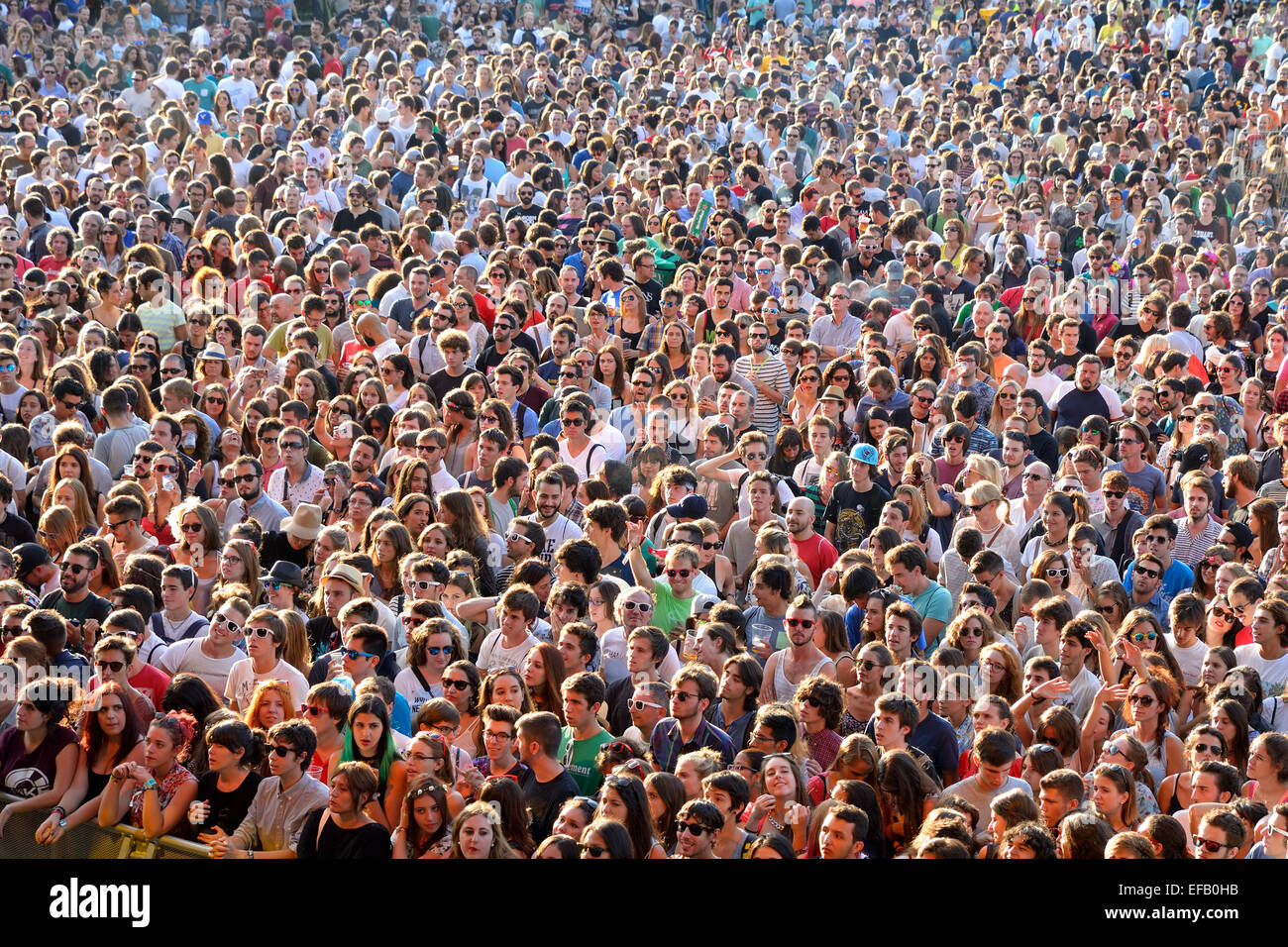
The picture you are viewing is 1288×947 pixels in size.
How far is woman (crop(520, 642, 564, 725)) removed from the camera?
797 centimetres

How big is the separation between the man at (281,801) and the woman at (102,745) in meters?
0.66

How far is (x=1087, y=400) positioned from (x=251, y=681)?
639 cm

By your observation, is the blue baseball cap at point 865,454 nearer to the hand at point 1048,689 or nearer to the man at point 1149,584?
the man at point 1149,584

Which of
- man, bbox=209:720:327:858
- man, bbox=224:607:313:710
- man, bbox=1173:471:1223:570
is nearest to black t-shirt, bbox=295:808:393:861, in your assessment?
man, bbox=209:720:327:858

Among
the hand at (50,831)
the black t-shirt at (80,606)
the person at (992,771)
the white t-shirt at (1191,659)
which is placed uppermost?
the black t-shirt at (80,606)

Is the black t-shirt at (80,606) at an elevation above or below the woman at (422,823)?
above

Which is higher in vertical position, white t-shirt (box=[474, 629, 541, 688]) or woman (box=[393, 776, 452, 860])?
white t-shirt (box=[474, 629, 541, 688])

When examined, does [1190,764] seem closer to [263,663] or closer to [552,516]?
[552,516]

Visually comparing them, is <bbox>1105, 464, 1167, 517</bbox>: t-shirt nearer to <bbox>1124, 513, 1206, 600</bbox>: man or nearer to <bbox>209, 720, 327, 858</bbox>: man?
<bbox>1124, 513, 1206, 600</bbox>: man

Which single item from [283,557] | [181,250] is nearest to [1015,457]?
[283,557]

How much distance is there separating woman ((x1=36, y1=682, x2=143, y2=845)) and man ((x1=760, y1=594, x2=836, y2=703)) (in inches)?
112

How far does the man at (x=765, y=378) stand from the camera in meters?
12.1

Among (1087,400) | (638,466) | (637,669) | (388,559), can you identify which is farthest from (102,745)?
(1087,400)

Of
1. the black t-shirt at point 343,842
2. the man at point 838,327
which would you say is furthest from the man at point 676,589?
the man at point 838,327
